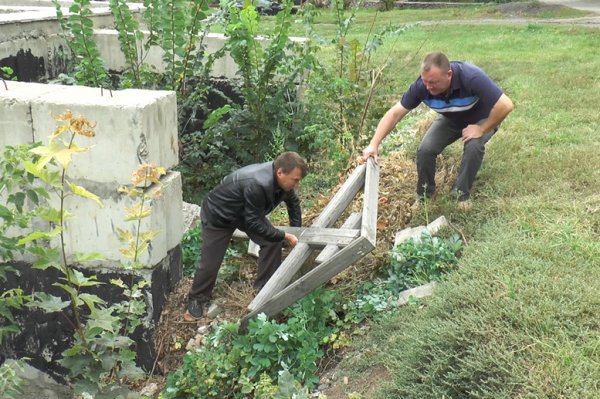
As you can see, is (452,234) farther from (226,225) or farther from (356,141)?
(356,141)

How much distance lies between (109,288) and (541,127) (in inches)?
183

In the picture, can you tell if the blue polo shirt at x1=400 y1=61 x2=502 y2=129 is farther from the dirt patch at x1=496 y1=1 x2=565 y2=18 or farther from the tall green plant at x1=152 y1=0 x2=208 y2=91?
the dirt patch at x1=496 y1=1 x2=565 y2=18

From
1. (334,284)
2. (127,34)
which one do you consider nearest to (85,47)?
(127,34)

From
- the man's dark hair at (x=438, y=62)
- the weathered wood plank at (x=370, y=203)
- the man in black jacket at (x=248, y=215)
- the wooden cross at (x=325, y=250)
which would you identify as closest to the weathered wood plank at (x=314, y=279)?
the wooden cross at (x=325, y=250)

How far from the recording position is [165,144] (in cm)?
418

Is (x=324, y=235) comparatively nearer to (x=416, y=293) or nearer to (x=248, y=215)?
(x=248, y=215)

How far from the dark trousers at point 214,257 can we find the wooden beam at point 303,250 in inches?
8.0

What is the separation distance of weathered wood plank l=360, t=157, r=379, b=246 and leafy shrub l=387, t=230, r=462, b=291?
30cm

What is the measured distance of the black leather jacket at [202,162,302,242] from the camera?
4242mm

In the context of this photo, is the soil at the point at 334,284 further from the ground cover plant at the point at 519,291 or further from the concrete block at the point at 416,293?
the concrete block at the point at 416,293

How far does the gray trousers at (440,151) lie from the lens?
491 centimetres

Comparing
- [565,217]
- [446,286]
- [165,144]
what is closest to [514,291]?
[446,286]

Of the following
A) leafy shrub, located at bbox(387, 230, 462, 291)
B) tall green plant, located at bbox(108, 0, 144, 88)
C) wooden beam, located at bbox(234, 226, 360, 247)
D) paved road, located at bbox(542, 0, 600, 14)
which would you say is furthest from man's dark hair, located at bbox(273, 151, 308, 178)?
paved road, located at bbox(542, 0, 600, 14)

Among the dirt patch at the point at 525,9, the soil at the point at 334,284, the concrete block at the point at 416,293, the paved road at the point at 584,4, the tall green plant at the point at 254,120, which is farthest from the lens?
the paved road at the point at 584,4
